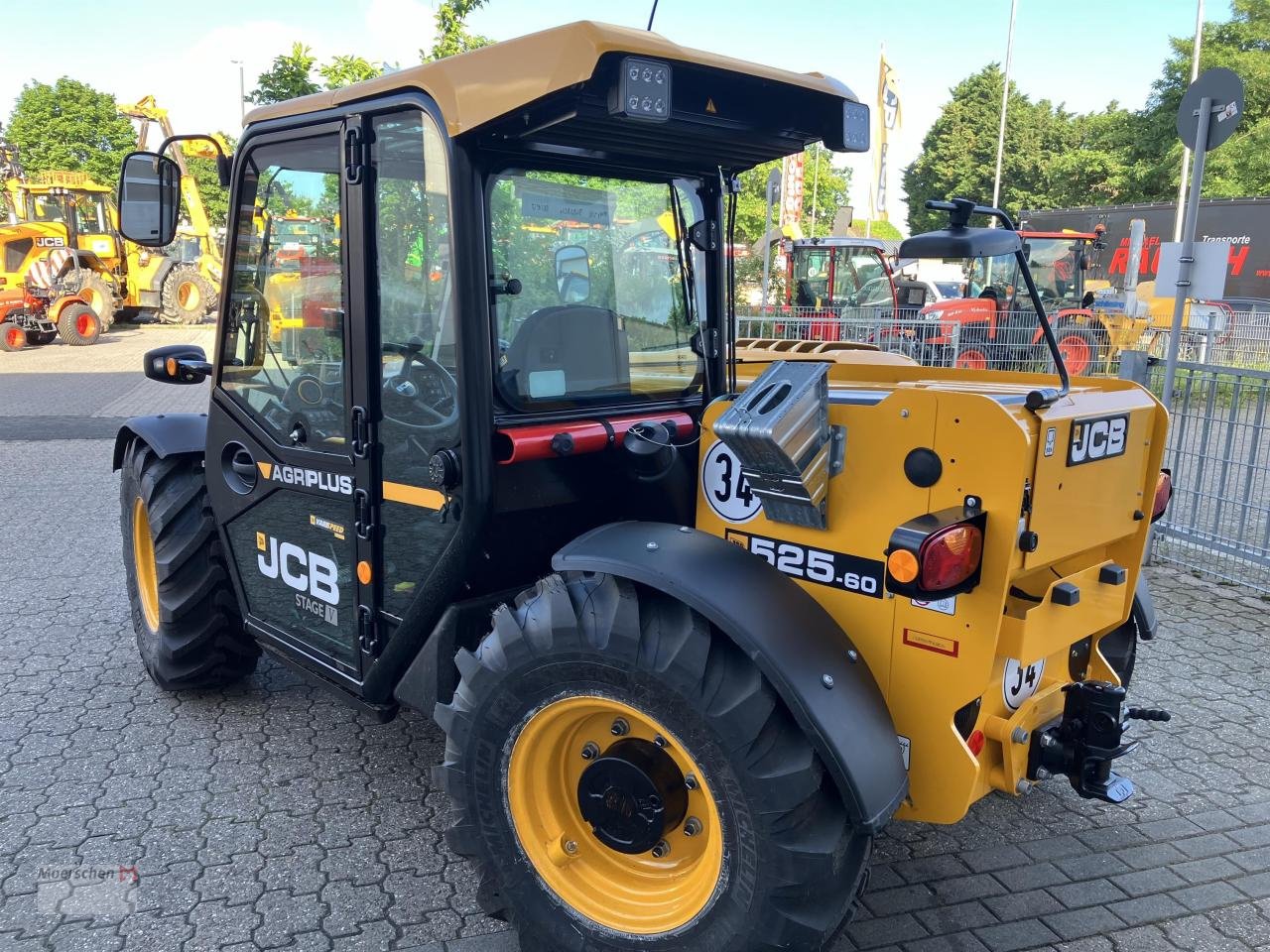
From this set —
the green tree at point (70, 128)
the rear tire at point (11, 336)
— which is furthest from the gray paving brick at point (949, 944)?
the green tree at point (70, 128)

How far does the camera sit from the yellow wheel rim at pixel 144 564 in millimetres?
4242

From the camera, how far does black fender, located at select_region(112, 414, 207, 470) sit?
3.93 m

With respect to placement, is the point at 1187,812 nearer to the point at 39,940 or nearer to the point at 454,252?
the point at 454,252

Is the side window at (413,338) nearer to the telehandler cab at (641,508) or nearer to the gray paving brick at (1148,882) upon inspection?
the telehandler cab at (641,508)

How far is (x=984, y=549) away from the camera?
2.19 m

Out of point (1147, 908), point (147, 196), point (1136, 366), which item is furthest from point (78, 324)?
point (1147, 908)

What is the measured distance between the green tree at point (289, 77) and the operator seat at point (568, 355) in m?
5.27

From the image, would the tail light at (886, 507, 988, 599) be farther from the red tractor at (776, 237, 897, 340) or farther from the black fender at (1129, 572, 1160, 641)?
the red tractor at (776, 237, 897, 340)

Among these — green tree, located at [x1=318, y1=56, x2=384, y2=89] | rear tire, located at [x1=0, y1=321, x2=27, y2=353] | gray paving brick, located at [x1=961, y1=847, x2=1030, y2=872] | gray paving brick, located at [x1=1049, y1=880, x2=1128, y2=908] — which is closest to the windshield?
gray paving brick, located at [x1=961, y1=847, x2=1030, y2=872]

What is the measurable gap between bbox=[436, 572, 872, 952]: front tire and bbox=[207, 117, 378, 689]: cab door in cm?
76

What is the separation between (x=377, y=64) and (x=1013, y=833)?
804 centimetres

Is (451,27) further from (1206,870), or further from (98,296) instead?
(98,296)

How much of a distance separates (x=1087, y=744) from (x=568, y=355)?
1787mm

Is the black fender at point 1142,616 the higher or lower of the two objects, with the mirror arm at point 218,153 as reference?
lower
